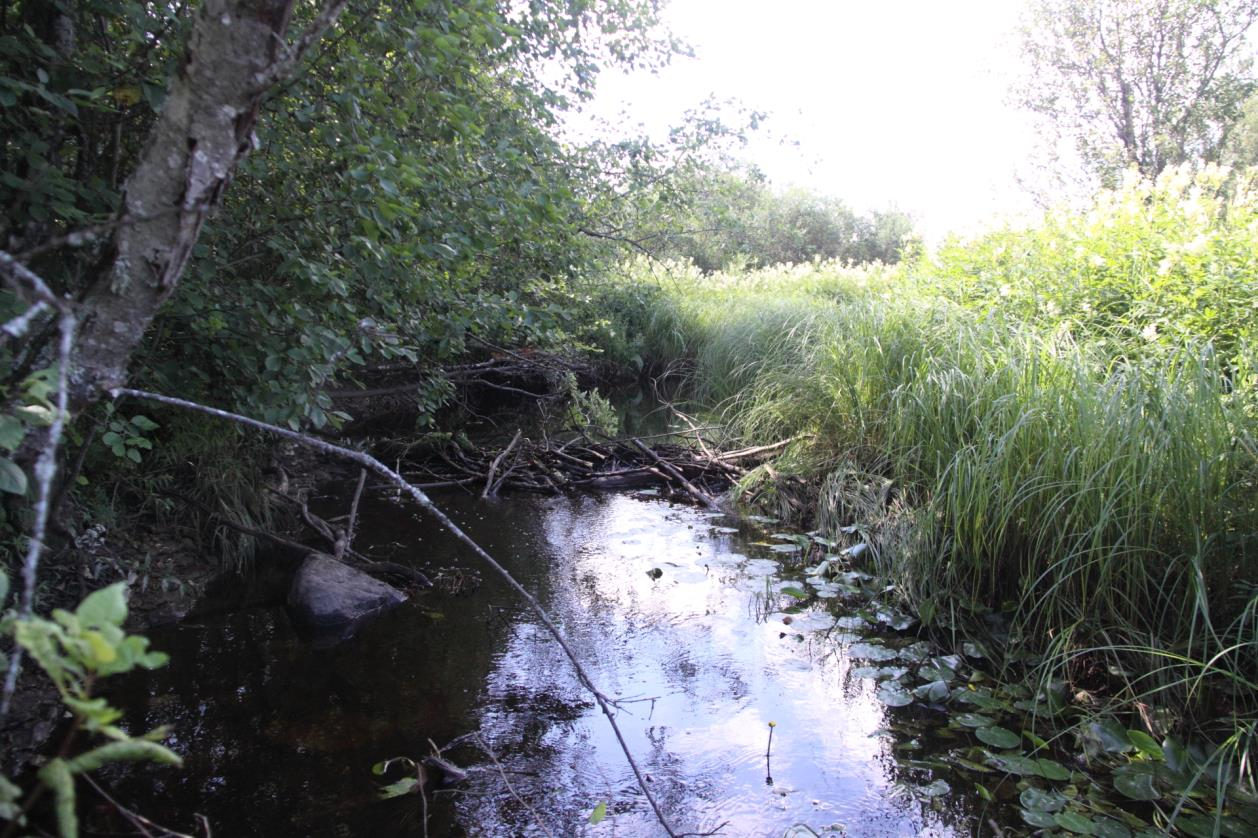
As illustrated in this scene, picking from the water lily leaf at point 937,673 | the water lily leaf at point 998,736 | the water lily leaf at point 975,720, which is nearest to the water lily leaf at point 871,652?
the water lily leaf at point 937,673

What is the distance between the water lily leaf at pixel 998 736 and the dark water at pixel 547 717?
270mm

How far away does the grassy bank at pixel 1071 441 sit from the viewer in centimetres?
280

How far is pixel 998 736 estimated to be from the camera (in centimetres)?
263

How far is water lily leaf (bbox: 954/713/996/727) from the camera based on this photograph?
2744mm

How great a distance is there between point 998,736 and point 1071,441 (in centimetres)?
146

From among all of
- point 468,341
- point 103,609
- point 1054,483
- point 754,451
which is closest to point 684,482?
point 754,451

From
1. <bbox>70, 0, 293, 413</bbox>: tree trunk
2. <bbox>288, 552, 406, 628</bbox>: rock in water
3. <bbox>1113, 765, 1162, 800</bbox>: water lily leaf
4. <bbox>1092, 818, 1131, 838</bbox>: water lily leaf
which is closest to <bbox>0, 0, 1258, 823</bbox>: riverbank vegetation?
<bbox>70, 0, 293, 413</bbox>: tree trunk

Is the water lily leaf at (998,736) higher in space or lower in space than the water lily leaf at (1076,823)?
lower

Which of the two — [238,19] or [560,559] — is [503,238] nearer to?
[560,559]

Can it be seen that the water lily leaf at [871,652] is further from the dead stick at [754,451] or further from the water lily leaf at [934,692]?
the dead stick at [754,451]

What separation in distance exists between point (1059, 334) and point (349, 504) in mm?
4964

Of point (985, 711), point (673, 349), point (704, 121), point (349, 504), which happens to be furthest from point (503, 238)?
point (673, 349)

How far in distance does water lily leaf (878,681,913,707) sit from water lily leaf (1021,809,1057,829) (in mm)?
690

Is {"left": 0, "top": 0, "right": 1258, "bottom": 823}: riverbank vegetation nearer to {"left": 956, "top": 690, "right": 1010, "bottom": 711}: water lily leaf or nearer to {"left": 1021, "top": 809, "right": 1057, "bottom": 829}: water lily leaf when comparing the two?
{"left": 956, "top": 690, "right": 1010, "bottom": 711}: water lily leaf
